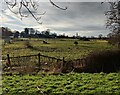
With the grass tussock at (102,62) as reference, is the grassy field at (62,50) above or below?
below

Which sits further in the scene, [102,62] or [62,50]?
[62,50]

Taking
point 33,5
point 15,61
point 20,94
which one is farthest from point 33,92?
point 15,61

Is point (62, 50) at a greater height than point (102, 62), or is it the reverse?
point (102, 62)

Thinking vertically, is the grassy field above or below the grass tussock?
below

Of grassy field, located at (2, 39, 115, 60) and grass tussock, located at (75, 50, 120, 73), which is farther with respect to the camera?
grassy field, located at (2, 39, 115, 60)

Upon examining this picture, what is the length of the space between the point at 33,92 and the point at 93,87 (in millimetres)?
1519

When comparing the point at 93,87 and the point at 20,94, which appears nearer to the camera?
the point at 20,94

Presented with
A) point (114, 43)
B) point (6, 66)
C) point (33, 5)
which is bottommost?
point (6, 66)

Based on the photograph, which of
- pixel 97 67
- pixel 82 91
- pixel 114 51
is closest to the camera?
pixel 82 91

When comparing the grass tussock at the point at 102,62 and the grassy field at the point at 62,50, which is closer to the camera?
the grass tussock at the point at 102,62

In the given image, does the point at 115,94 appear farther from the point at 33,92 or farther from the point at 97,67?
the point at 97,67

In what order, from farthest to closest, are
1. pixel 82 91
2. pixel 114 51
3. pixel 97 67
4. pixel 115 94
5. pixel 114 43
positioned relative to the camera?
pixel 114 43
pixel 114 51
pixel 97 67
pixel 82 91
pixel 115 94

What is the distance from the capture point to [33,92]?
685 cm

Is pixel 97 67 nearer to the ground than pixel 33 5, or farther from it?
nearer to the ground
